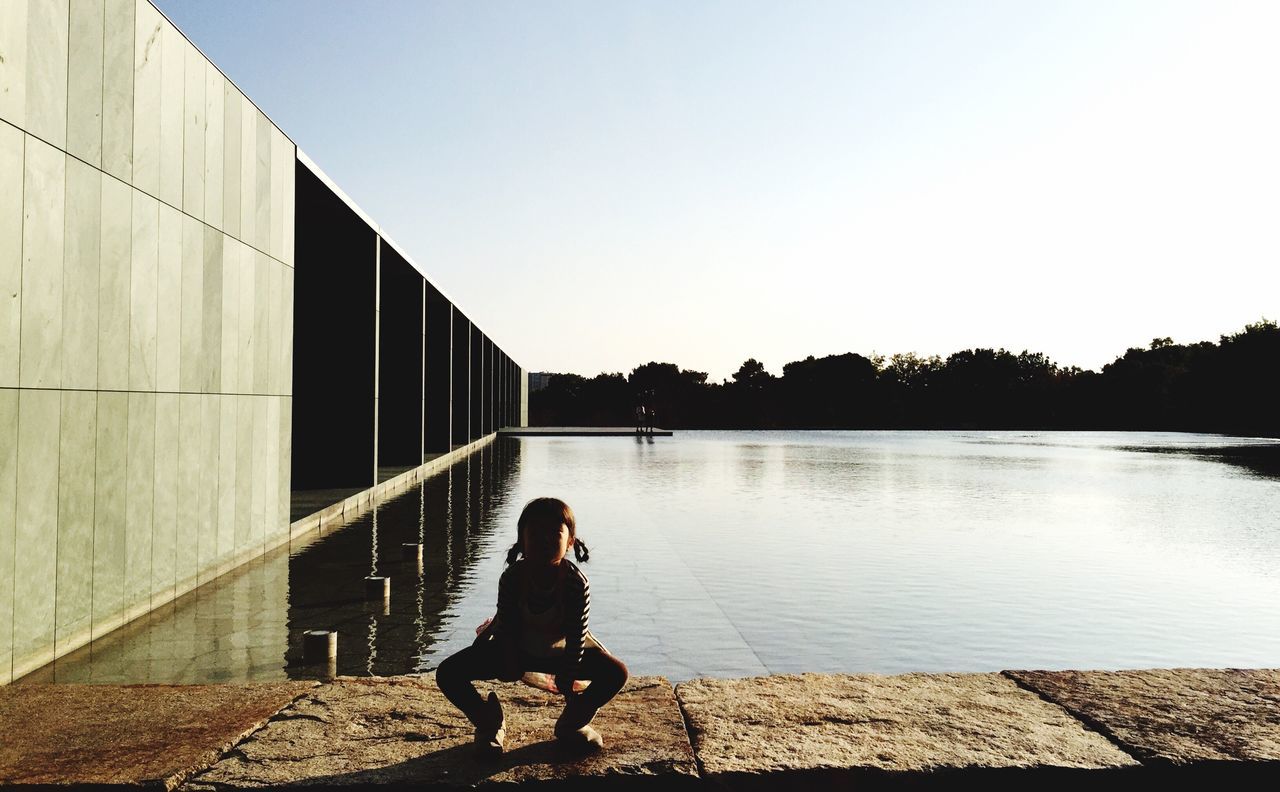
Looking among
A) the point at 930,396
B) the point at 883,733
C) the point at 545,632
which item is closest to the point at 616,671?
the point at 545,632

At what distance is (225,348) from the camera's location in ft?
23.2

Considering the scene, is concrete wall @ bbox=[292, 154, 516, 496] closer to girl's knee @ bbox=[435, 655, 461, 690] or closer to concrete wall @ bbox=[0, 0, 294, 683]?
concrete wall @ bbox=[0, 0, 294, 683]

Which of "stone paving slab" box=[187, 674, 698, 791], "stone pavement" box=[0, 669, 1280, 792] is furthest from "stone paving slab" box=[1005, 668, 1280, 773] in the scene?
"stone paving slab" box=[187, 674, 698, 791]

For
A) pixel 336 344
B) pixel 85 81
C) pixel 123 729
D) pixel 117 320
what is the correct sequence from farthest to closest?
1. pixel 336 344
2. pixel 117 320
3. pixel 85 81
4. pixel 123 729

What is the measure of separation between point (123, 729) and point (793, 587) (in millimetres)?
4739

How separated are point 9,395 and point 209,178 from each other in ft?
9.76

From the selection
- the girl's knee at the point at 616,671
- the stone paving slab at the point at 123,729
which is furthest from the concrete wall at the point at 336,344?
the girl's knee at the point at 616,671

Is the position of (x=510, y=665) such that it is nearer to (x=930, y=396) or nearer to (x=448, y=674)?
(x=448, y=674)

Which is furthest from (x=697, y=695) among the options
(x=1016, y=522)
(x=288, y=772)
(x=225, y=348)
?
(x=1016, y=522)

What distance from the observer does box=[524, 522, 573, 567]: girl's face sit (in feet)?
9.16

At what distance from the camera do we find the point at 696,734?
2.89 meters

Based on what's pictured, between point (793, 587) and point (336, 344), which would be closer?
point (793, 587)

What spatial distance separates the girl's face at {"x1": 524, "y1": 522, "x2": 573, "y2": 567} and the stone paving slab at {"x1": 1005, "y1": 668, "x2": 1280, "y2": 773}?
176cm

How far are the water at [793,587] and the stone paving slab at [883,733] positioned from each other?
1344 mm
